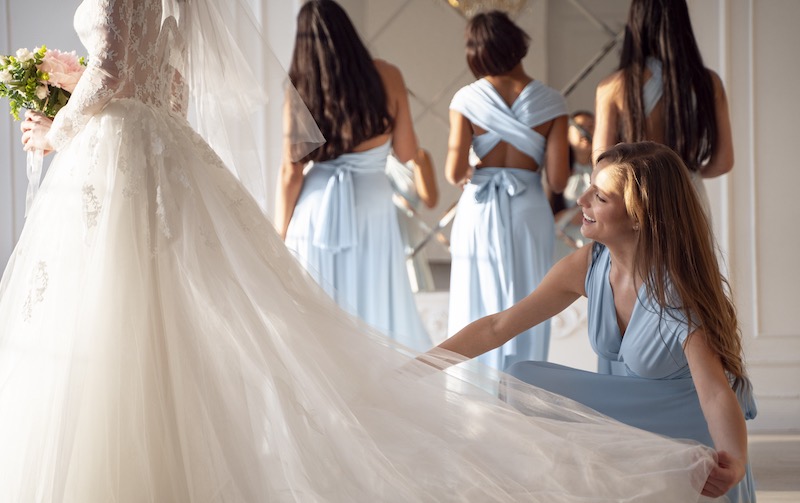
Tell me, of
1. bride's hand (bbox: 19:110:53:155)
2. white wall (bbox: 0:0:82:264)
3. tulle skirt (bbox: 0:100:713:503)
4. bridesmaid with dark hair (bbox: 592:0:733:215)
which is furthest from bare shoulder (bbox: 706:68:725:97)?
white wall (bbox: 0:0:82:264)

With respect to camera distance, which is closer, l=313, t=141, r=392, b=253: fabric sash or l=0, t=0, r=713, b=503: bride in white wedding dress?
l=0, t=0, r=713, b=503: bride in white wedding dress

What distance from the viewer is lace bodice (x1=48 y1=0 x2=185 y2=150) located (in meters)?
2.04

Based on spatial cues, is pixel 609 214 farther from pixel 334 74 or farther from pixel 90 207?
pixel 334 74

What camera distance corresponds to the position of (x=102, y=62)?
2.05m

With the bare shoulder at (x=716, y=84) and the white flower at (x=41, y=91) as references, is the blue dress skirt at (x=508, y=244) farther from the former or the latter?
the white flower at (x=41, y=91)

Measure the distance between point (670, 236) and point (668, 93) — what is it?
5.23 ft

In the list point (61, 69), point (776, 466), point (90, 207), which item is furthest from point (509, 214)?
point (90, 207)

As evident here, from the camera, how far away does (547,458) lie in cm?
178

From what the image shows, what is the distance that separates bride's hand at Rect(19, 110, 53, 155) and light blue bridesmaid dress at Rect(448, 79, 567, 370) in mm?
1805

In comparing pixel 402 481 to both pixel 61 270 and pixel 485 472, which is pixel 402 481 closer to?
pixel 485 472

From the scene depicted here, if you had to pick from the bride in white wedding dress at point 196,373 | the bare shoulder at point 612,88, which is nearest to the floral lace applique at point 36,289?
the bride in white wedding dress at point 196,373

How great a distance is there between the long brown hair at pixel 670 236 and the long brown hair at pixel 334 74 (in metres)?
1.63

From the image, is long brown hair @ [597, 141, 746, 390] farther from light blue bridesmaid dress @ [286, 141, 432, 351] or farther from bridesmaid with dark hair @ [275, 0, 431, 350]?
light blue bridesmaid dress @ [286, 141, 432, 351]

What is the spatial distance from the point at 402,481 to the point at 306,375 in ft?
0.98
